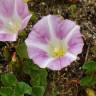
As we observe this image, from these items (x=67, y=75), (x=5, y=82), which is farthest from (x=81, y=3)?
(x=5, y=82)

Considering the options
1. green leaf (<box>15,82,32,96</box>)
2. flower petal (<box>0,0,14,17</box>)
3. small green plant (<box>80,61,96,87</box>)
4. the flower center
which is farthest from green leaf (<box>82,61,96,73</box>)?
flower petal (<box>0,0,14,17</box>)

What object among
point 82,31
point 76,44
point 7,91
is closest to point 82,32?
point 82,31

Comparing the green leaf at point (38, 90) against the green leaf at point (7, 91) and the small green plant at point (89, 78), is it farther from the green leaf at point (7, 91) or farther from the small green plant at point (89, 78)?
the small green plant at point (89, 78)

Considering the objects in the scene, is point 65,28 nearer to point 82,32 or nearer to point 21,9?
point 21,9

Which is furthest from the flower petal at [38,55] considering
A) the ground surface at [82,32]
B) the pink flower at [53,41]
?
the ground surface at [82,32]

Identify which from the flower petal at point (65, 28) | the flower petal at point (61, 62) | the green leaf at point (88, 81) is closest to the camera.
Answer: the flower petal at point (61, 62)
